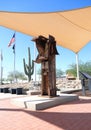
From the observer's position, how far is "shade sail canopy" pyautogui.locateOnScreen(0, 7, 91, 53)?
28.3ft

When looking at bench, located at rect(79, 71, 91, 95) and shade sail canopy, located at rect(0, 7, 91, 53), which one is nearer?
shade sail canopy, located at rect(0, 7, 91, 53)

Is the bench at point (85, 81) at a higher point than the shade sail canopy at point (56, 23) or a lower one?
lower

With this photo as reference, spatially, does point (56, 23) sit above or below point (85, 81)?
above

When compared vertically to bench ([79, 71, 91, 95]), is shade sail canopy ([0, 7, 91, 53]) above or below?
above

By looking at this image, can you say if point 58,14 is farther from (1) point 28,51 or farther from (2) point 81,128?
(1) point 28,51

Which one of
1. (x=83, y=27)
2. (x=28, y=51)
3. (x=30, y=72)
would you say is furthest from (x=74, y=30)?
(x=30, y=72)

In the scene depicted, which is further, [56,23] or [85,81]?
[85,81]

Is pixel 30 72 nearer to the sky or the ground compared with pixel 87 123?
nearer to the sky

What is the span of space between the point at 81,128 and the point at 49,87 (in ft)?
12.9

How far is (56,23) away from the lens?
9891 mm

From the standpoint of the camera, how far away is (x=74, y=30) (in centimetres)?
1107

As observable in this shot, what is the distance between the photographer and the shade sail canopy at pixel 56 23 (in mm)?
8633

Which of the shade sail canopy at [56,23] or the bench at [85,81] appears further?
the bench at [85,81]

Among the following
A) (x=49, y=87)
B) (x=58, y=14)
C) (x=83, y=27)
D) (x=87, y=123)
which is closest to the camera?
(x=87, y=123)
